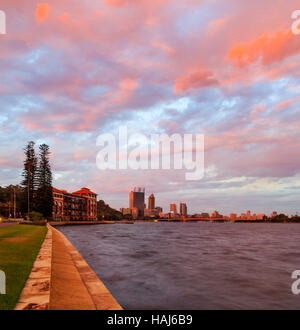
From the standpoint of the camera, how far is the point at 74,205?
6255 inches

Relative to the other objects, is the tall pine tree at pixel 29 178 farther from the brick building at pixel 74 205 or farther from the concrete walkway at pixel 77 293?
the concrete walkway at pixel 77 293

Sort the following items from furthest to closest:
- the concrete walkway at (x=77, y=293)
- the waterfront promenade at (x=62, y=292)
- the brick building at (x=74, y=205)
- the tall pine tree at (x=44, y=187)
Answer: the brick building at (x=74, y=205)
the tall pine tree at (x=44, y=187)
the concrete walkway at (x=77, y=293)
the waterfront promenade at (x=62, y=292)

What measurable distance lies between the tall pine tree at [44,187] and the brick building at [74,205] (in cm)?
3004

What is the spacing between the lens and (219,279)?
18641 mm

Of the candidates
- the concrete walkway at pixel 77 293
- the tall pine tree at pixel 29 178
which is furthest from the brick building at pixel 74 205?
the concrete walkway at pixel 77 293

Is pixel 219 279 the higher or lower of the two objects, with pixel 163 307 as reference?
lower

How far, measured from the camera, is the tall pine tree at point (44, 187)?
95.9 metres

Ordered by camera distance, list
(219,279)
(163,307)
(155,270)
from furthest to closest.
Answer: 1. (155,270)
2. (219,279)
3. (163,307)

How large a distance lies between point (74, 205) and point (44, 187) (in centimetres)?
6190

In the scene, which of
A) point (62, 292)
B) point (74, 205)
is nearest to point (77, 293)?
point (62, 292)
